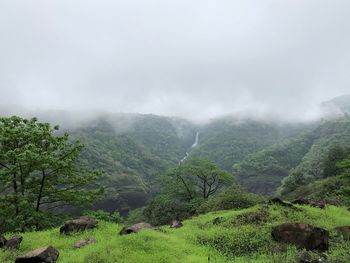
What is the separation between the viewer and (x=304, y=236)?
52.3ft

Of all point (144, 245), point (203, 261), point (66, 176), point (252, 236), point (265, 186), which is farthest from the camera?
point (265, 186)

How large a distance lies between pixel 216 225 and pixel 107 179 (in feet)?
543

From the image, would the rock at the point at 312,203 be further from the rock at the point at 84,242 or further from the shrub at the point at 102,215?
the shrub at the point at 102,215

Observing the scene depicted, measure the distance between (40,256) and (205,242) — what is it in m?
7.27

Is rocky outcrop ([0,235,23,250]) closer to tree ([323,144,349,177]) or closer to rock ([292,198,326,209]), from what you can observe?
rock ([292,198,326,209])

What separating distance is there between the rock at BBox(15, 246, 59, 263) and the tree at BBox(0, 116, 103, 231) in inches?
420

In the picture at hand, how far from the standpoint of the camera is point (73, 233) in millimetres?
19594

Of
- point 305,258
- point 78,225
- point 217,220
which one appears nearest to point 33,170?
point 78,225

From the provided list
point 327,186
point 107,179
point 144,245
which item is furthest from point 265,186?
point 144,245

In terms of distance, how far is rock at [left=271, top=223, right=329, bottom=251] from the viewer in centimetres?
1581

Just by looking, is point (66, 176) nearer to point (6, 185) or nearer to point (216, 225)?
point (6, 185)

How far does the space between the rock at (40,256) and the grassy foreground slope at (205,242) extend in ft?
1.29

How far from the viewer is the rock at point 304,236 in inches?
623

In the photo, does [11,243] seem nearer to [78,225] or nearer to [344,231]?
[78,225]
